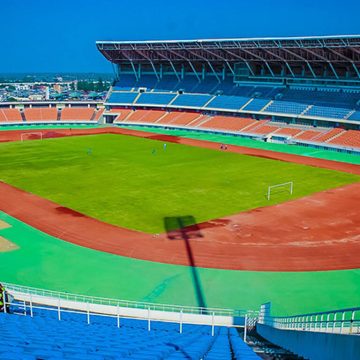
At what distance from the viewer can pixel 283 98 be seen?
79.8 meters

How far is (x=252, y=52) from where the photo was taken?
76.9m

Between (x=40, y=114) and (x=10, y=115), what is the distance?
6352 mm

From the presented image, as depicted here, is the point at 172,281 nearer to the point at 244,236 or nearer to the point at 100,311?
the point at 100,311

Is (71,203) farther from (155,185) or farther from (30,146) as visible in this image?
(30,146)

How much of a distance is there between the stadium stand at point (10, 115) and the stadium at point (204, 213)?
1.37 feet

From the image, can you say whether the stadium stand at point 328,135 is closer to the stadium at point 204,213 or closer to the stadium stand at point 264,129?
the stadium at point 204,213

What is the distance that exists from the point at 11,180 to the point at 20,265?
73.7ft

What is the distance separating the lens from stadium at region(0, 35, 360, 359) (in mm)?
14852

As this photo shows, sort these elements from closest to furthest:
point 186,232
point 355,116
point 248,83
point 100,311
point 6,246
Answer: point 100,311, point 6,246, point 186,232, point 355,116, point 248,83

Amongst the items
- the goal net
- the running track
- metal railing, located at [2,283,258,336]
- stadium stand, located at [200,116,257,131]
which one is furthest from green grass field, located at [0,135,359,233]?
stadium stand, located at [200,116,257,131]

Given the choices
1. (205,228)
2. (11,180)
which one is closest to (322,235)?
(205,228)

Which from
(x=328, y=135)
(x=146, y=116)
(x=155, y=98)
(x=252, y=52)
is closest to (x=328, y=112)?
(x=328, y=135)

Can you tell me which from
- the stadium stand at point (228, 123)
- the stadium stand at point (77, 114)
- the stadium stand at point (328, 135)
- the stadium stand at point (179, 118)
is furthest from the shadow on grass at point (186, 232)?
the stadium stand at point (77, 114)

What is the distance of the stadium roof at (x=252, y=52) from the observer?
6662 cm
